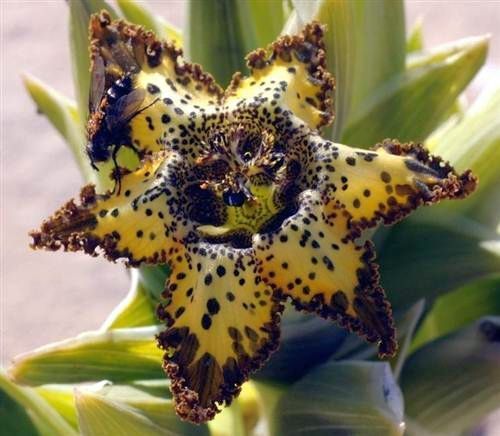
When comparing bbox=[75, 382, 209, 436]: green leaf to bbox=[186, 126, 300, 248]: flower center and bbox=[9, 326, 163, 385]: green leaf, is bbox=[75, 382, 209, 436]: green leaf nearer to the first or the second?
bbox=[9, 326, 163, 385]: green leaf


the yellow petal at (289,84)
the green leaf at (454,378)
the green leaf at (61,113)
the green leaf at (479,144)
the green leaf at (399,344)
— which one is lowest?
the green leaf at (454,378)

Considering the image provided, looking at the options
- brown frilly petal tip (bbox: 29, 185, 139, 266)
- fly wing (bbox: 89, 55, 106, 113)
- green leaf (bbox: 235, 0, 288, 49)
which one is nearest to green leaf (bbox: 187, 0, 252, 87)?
green leaf (bbox: 235, 0, 288, 49)

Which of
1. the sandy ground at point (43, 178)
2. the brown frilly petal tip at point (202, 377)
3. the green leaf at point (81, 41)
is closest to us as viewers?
the brown frilly petal tip at point (202, 377)

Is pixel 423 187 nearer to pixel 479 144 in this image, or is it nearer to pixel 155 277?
pixel 479 144

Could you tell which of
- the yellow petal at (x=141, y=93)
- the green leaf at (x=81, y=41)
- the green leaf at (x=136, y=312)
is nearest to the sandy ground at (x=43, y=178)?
the green leaf at (x=136, y=312)

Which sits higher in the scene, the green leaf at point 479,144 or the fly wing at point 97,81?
the fly wing at point 97,81

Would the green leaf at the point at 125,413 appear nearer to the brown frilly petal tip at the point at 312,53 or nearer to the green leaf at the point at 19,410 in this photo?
the green leaf at the point at 19,410

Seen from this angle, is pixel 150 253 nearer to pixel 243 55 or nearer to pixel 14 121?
pixel 243 55
